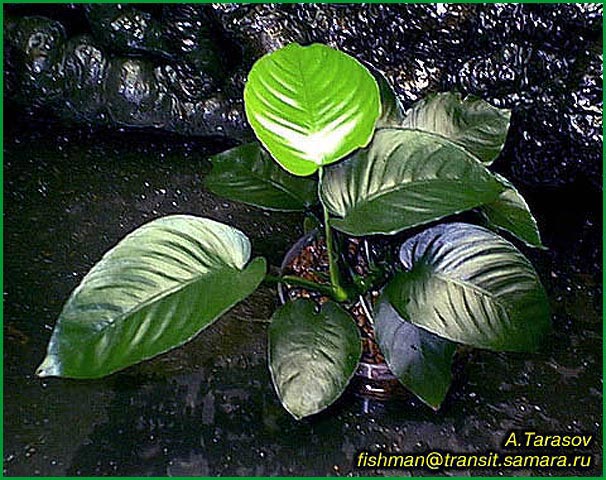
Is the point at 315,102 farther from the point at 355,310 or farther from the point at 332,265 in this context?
the point at 355,310

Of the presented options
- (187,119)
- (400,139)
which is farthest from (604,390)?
(187,119)

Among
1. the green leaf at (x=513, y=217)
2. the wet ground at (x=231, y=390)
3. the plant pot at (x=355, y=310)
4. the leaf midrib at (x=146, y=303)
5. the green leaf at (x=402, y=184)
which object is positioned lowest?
the wet ground at (x=231, y=390)

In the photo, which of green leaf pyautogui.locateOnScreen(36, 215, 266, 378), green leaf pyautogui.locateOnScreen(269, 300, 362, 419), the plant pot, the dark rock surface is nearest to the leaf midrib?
green leaf pyautogui.locateOnScreen(36, 215, 266, 378)

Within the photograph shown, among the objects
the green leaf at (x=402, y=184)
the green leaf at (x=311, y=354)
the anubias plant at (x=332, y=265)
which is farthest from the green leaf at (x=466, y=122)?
the green leaf at (x=311, y=354)

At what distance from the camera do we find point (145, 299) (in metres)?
0.71

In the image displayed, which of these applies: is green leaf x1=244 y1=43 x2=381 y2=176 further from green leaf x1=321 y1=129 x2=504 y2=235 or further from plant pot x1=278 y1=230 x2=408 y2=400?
plant pot x1=278 y1=230 x2=408 y2=400

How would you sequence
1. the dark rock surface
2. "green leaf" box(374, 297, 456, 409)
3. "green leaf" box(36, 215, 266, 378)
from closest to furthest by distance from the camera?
"green leaf" box(36, 215, 266, 378) < "green leaf" box(374, 297, 456, 409) < the dark rock surface

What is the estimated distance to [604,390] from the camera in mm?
982

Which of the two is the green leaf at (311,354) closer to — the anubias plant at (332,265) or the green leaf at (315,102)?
the anubias plant at (332,265)

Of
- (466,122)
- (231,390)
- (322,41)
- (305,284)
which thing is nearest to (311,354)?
(305,284)

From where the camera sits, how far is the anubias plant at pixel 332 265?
0.70m

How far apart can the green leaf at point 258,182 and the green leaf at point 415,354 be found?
6.7 inches

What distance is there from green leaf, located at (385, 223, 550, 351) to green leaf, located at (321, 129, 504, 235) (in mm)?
90

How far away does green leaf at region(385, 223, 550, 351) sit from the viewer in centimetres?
75
